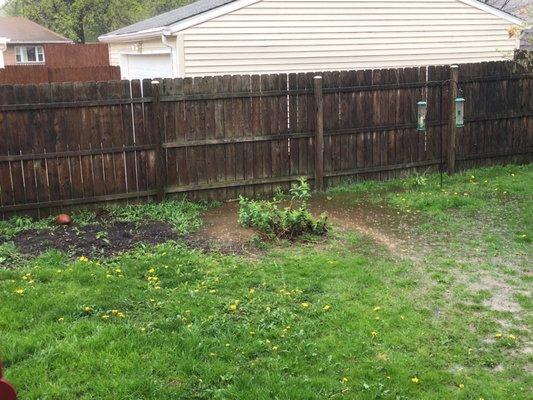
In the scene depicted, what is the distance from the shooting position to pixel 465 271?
606 cm

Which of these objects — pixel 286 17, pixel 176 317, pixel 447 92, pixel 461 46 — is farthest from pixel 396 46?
pixel 176 317

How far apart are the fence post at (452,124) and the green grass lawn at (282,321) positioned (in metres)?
3.12

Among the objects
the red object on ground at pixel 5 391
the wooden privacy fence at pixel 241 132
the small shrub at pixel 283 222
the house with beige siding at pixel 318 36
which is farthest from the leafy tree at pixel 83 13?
the red object on ground at pixel 5 391

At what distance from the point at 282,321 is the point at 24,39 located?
38.0m

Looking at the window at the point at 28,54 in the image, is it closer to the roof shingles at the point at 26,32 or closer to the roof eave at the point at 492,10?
the roof shingles at the point at 26,32

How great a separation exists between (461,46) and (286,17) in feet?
14.7

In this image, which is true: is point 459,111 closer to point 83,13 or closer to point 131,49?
point 131,49

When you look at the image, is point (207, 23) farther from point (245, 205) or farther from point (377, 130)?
point (245, 205)

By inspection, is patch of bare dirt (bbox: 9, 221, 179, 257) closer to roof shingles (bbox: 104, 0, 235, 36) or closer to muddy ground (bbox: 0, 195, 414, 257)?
muddy ground (bbox: 0, 195, 414, 257)

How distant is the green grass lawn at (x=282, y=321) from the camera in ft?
13.0

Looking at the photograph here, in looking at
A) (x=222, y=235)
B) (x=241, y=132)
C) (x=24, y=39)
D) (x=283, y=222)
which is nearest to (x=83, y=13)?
(x=24, y=39)

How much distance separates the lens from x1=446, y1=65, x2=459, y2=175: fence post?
390 inches

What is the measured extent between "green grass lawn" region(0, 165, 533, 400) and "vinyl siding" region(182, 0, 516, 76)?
17.8 feet

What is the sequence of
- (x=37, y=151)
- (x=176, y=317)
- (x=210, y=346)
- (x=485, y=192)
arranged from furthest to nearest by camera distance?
(x=485, y=192), (x=37, y=151), (x=176, y=317), (x=210, y=346)
